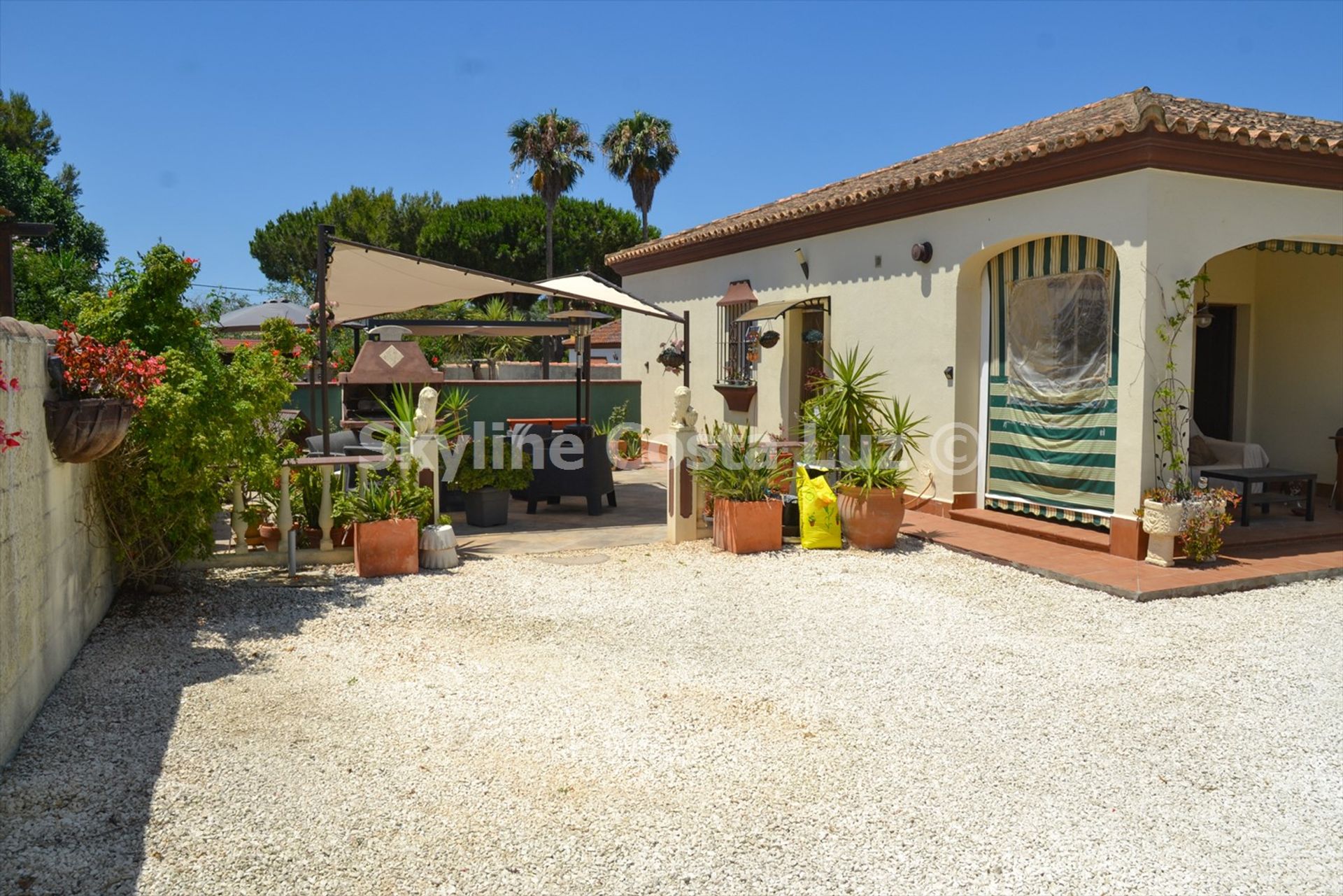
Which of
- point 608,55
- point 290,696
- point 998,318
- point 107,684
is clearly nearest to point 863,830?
point 290,696

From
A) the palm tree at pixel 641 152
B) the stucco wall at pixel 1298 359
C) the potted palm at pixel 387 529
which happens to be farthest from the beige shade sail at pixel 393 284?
the palm tree at pixel 641 152

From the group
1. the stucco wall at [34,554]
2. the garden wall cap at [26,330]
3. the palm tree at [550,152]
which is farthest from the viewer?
the palm tree at [550,152]

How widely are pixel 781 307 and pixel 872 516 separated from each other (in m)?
4.16

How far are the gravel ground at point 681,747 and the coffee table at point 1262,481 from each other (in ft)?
6.76

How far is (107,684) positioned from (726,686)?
2.90m

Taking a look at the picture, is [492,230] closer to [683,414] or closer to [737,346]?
[737,346]

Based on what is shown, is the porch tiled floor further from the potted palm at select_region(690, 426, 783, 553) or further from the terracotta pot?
the terracotta pot

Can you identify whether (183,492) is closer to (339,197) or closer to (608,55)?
(608,55)

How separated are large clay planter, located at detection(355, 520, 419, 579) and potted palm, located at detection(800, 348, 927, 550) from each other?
3533 millimetres

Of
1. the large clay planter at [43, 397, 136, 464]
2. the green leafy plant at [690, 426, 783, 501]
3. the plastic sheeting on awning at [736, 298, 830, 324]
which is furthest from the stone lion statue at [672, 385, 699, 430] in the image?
the large clay planter at [43, 397, 136, 464]

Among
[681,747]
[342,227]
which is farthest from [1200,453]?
[342,227]

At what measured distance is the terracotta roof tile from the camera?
7207 millimetres

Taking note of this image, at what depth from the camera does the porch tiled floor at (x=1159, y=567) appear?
272 inches

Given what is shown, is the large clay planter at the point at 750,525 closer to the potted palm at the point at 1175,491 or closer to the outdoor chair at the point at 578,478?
the outdoor chair at the point at 578,478
